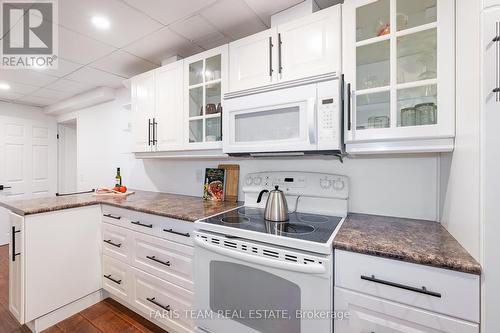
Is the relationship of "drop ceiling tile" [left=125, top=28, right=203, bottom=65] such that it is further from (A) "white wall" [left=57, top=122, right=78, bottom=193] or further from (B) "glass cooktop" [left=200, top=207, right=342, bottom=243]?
(A) "white wall" [left=57, top=122, right=78, bottom=193]

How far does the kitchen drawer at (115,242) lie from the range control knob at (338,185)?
1621 millimetres

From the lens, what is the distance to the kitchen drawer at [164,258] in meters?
1.47

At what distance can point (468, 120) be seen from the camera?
88 centimetres

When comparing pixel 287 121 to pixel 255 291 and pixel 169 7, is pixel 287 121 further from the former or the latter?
pixel 169 7

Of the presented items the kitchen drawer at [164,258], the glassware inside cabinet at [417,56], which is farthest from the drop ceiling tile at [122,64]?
the glassware inside cabinet at [417,56]

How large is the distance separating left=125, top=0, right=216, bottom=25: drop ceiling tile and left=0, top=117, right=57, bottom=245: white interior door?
3.68 m

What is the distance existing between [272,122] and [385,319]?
112 centimetres

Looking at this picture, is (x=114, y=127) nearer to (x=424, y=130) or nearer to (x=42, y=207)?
(x=42, y=207)

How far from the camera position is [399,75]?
1167 millimetres

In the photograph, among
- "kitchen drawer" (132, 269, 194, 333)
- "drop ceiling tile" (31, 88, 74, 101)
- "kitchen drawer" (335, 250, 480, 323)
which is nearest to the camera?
"kitchen drawer" (335, 250, 480, 323)

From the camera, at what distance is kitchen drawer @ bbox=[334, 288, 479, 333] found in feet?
2.72

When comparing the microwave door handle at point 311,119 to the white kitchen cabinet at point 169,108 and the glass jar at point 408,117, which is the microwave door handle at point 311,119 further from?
the white kitchen cabinet at point 169,108

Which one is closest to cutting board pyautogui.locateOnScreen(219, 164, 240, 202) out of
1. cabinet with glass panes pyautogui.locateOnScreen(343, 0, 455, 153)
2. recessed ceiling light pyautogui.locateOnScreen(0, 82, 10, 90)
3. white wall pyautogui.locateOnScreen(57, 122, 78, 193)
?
cabinet with glass panes pyautogui.locateOnScreen(343, 0, 455, 153)

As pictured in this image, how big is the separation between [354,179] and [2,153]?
4871 mm
